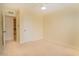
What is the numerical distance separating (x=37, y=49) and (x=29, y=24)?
0.40 m

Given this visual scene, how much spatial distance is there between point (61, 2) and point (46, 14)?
285 millimetres

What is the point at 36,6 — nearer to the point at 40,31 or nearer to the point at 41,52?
the point at 40,31

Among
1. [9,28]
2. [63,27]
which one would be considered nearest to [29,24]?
[9,28]

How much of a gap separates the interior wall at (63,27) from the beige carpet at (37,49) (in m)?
0.08

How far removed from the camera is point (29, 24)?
6.17 feet

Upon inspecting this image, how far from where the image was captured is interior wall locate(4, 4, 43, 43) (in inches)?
72.3

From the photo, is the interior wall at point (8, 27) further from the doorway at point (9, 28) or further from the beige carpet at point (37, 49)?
the beige carpet at point (37, 49)

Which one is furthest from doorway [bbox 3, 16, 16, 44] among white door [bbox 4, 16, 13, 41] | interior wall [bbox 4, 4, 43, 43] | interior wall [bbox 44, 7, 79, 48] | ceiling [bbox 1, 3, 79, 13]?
interior wall [bbox 44, 7, 79, 48]

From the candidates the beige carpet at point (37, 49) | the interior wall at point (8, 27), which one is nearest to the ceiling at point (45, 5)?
the interior wall at point (8, 27)

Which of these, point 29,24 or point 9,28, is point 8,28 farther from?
point 29,24

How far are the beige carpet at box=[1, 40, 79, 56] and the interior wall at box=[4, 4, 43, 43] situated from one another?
0.10 metres

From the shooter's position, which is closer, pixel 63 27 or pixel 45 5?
pixel 45 5

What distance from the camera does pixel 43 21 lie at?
1886mm

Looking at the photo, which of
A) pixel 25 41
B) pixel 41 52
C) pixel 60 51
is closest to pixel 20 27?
pixel 25 41
